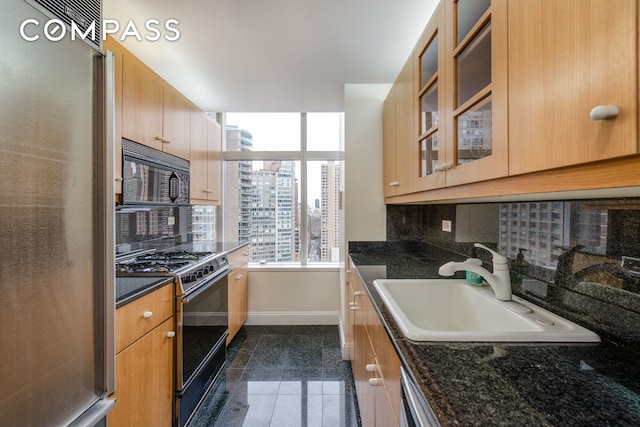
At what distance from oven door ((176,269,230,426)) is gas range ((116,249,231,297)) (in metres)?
0.04

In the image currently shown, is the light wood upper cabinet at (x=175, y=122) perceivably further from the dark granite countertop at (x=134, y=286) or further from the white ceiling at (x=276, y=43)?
the dark granite countertop at (x=134, y=286)

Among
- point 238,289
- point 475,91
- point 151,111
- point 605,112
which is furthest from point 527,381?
point 238,289

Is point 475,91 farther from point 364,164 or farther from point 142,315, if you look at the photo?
point 142,315

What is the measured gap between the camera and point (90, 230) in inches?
32.7

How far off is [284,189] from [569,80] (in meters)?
3.00

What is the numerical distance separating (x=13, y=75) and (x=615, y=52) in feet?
3.95

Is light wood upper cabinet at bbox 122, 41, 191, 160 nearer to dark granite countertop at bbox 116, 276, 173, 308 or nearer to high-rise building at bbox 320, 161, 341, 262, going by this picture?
dark granite countertop at bbox 116, 276, 173, 308

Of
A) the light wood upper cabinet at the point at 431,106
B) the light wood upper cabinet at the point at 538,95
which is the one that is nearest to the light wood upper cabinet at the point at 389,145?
the light wood upper cabinet at the point at 431,106

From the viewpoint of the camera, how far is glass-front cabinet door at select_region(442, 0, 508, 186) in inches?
29.3

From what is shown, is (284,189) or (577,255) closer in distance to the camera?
(577,255)

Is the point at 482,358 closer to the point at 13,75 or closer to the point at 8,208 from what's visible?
the point at 8,208

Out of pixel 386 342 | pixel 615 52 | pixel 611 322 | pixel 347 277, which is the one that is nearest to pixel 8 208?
pixel 386 342

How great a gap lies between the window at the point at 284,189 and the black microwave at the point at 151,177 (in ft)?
3.79

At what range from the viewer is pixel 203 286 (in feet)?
5.82
